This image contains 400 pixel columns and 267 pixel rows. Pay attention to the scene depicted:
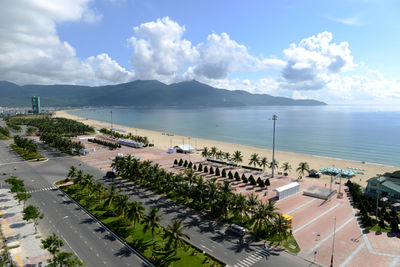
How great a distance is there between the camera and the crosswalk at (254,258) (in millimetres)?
30719

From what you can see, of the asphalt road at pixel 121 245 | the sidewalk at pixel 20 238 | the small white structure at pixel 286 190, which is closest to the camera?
the sidewalk at pixel 20 238

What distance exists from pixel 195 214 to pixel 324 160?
81081 millimetres

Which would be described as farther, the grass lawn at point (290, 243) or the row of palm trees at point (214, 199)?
the row of palm trees at point (214, 199)

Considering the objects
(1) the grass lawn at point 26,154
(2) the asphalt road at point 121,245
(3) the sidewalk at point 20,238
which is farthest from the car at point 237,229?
(1) the grass lawn at point 26,154

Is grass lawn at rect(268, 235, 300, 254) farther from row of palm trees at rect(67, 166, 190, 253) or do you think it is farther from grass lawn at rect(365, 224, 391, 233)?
grass lawn at rect(365, 224, 391, 233)

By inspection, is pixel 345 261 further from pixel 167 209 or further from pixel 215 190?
pixel 167 209

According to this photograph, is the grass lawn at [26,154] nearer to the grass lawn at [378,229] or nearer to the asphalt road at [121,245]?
the asphalt road at [121,245]

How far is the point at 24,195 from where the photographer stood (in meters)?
44.0

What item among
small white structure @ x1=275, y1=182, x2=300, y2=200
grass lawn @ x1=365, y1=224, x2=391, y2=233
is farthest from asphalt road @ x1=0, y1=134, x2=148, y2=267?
grass lawn @ x1=365, y1=224, x2=391, y2=233

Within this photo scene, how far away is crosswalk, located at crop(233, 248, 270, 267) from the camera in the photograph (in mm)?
30719

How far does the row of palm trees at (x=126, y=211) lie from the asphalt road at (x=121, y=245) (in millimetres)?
2887

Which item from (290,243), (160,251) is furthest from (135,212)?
(290,243)

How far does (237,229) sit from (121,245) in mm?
18603

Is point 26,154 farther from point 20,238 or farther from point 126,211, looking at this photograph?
point 126,211
